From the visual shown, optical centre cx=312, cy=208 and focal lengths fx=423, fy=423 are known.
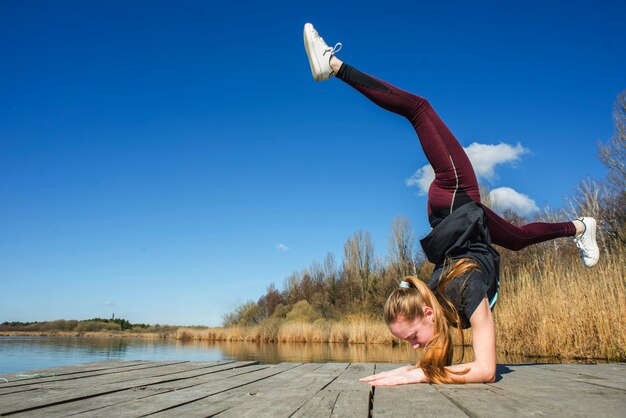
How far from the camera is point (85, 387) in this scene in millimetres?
1924

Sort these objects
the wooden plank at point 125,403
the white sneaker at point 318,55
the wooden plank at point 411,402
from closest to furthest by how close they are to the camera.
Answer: the wooden plank at point 411,402
the wooden plank at point 125,403
the white sneaker at point 318,55

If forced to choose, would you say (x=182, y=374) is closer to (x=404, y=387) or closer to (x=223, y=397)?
(x=223, y=397)

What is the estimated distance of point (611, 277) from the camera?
19.2 ft

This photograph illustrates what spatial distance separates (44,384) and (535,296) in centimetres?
741

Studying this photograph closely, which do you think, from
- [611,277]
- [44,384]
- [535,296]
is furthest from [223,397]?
[535,296]

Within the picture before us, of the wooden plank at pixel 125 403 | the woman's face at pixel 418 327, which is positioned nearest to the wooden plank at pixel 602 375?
the woman's face at pixel 418 327

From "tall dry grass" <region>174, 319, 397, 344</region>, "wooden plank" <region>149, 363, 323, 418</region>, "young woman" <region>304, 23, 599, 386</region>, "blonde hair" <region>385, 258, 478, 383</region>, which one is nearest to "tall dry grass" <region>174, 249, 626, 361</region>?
"young woman" <region>304, 23, 599, 386</region>

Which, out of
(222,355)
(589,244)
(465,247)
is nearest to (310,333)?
(222,355)

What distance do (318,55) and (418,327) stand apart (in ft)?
5.64

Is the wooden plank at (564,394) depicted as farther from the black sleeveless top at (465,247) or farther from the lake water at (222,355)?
the lake water at (222,355)

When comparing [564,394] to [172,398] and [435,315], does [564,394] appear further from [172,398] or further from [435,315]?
[172,398]

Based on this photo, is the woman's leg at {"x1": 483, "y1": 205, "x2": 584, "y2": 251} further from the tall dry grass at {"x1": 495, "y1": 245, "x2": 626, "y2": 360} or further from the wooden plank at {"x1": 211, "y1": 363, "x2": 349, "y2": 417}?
the tall dry grass at {"x1": 495, "y1": 245, "x2": 626, "y2": 360}

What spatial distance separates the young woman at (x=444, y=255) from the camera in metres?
1.92

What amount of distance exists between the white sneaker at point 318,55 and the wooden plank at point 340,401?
1.76 meters
